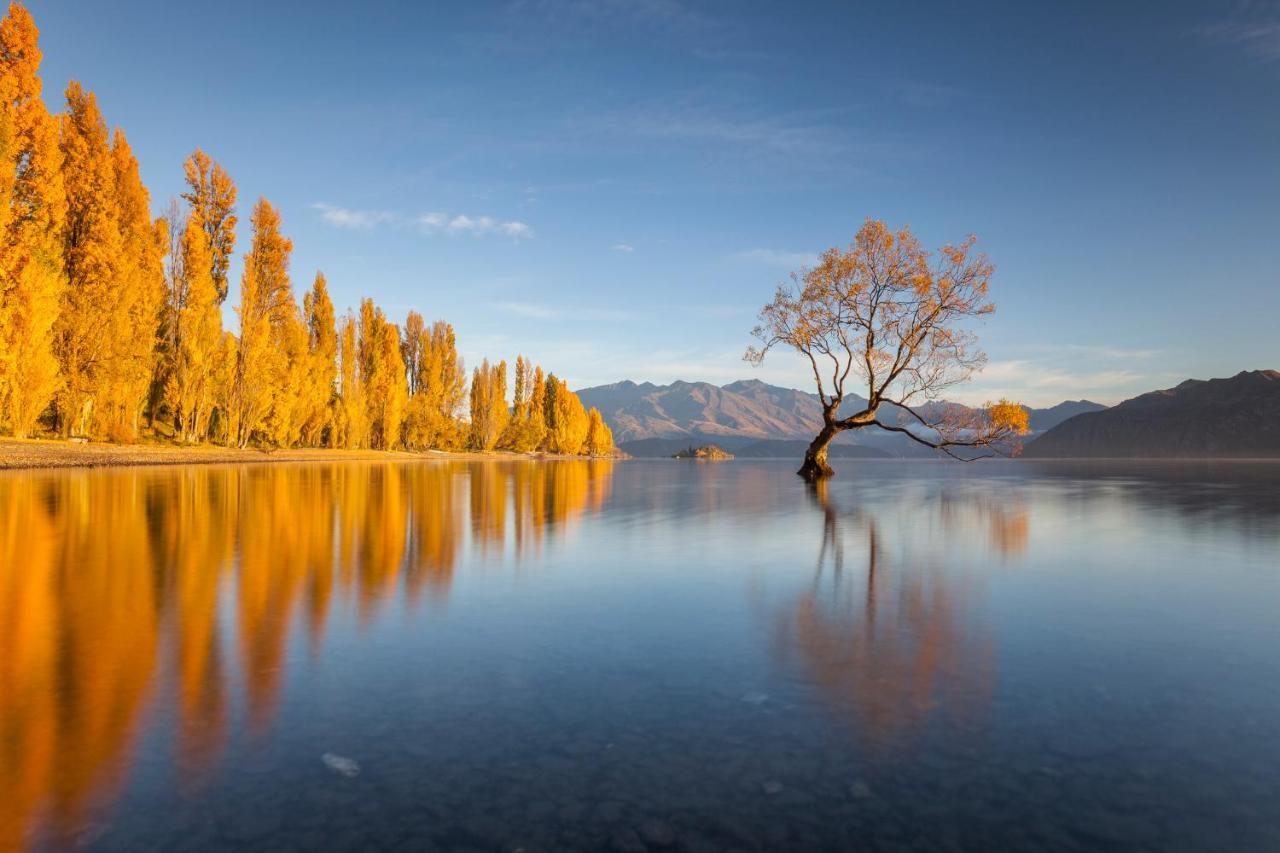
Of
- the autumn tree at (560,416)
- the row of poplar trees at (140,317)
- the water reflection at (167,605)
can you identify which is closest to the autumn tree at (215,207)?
the row of poplar trees at (140,317)

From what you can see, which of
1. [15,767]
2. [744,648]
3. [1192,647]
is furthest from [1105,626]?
[15,767]

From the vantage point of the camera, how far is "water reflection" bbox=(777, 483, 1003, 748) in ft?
13.0

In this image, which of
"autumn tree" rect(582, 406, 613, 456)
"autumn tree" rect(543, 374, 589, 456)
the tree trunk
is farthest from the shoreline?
"autumn tree" rect(582, 406, 613, 456)

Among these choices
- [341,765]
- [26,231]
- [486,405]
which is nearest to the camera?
[341,765]

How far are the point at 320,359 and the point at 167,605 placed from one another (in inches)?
2176

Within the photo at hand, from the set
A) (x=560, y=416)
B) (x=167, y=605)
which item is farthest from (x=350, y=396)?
(x=167, y=605)

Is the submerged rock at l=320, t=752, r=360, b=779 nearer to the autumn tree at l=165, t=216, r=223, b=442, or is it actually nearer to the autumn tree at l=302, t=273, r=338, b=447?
the autumn tree at l=165, t=216, r=223, b=442

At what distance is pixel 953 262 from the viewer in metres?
30.8

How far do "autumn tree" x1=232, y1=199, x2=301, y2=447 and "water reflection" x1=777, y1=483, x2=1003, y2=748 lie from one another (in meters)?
49.2

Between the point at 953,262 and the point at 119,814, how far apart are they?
33.9 meters

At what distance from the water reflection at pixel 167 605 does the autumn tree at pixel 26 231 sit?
18.5m

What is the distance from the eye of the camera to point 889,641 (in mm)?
5363

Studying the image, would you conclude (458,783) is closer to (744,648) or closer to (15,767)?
(15,767)

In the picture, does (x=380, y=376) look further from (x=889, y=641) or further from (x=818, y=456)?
(x=889, y=641)
